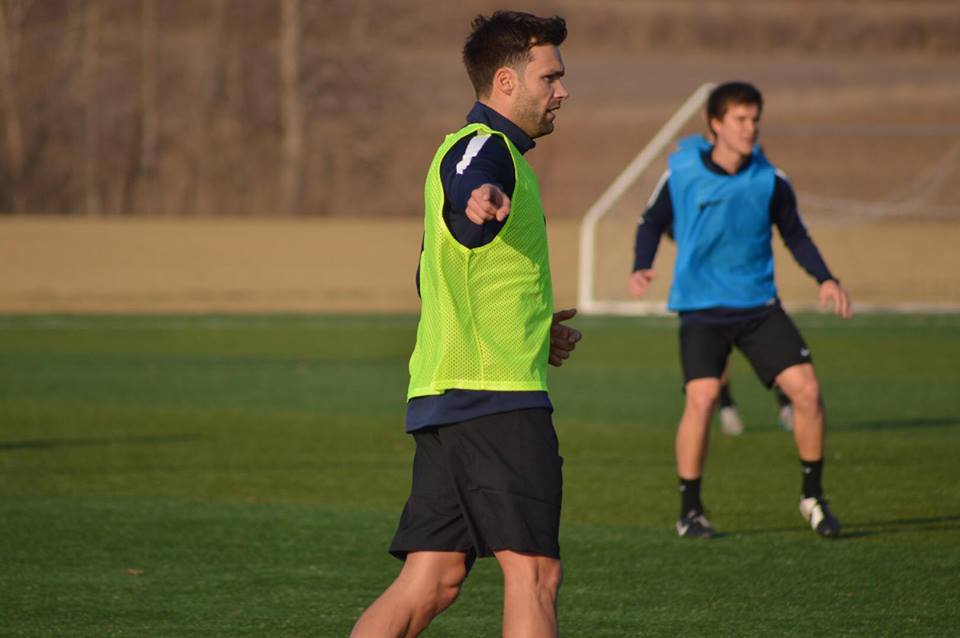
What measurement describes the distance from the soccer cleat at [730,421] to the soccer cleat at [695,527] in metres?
4.26

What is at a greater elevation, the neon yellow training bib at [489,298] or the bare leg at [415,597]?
the neon yellow training bib at [489,298]

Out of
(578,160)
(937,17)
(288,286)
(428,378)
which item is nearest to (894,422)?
(428,378)

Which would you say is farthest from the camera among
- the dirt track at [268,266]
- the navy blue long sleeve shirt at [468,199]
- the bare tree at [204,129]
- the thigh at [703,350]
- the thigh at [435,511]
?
the bare tree at [204,129]

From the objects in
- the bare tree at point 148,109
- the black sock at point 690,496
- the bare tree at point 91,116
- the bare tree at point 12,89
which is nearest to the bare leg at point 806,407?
the black sock at point 690,496

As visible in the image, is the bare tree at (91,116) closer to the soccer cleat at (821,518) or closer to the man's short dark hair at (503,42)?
the soccer cleat at (821,518)

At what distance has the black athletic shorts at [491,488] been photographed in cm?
504

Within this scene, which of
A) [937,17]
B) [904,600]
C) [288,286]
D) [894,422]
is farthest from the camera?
[937,17]

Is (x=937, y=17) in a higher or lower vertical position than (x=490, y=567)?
higher

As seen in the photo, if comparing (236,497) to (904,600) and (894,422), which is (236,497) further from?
(894,422)

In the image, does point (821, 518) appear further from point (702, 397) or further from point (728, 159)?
point (728, 159)

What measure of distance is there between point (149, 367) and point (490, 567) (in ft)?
33.0

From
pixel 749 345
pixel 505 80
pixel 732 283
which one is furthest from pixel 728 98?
pixel 505 80

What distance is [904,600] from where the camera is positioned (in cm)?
739

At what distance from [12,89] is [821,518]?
41048mm
